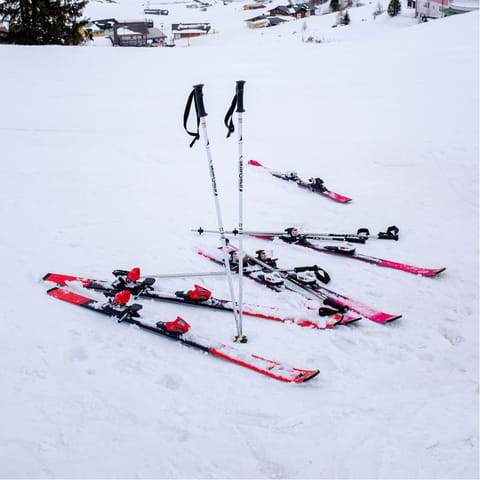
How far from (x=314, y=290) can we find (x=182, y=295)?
166 centimetres

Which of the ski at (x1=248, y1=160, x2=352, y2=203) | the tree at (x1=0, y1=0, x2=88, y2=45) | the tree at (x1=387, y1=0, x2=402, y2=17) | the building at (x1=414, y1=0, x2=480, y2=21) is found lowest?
the ski at (x1=248, y1=160, x2=352, y2=203)

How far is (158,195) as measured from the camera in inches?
339

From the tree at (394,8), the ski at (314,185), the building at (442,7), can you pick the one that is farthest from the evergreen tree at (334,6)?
the ski at (314,185)

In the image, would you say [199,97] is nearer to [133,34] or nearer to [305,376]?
[305,376]

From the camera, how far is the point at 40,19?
69.7 feet

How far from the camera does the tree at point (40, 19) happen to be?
2077cm

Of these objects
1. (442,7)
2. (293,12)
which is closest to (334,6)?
(293,12)

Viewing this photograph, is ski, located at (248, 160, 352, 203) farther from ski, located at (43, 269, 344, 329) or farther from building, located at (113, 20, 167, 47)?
building, located at (113, 20, 167, 47)

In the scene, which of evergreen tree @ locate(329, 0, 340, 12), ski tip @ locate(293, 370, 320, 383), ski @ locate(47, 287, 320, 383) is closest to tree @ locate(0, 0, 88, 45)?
ski @ locate(47, 287, 320, 383)

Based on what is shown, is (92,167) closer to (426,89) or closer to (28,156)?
(28,156)

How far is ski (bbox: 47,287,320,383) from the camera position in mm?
3822

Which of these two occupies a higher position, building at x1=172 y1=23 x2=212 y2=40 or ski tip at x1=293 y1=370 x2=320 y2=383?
building at x1=172 y1=23 x2=212 y2=40

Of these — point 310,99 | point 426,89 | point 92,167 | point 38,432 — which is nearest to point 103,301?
point 38,432

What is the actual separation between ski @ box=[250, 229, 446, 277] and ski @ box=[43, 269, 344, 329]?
1754mm
